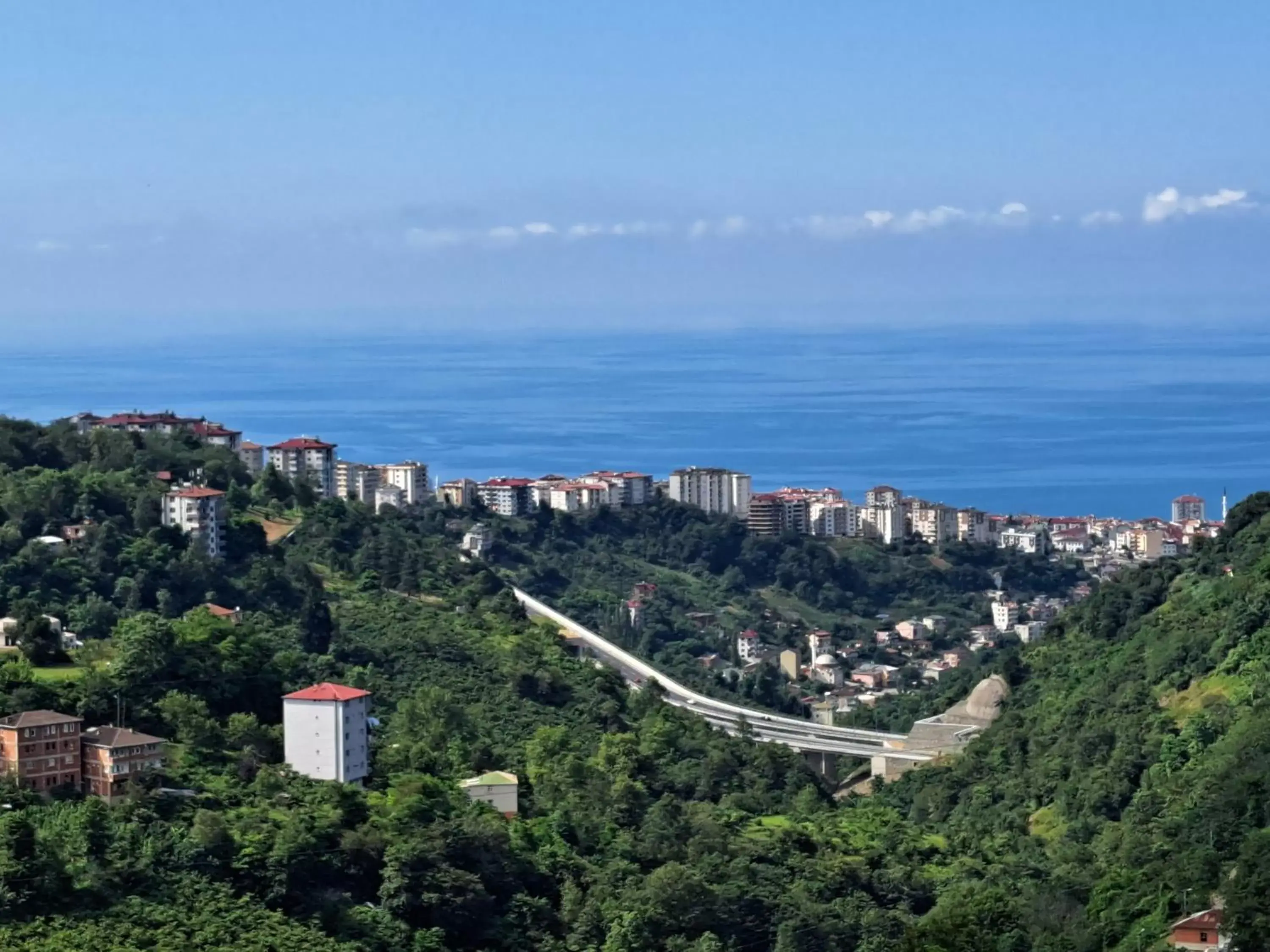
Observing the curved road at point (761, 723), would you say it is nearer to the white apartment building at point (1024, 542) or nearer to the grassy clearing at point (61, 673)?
the grassy clearing at point (61, 673)

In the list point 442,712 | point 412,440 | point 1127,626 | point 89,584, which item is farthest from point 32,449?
point 412,440

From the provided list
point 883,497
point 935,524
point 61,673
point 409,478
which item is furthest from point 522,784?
point 883,497

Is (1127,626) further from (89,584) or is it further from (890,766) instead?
(89,584)

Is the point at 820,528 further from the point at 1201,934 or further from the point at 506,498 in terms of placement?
the point at 1201,934

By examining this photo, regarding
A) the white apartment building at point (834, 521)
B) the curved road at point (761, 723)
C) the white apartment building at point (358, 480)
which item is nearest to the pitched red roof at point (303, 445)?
the white apartment building at point (358, 480)

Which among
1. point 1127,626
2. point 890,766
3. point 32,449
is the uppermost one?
point 32,449

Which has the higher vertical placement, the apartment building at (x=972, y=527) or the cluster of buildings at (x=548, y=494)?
the cluster of buildings at (x=548, y=494)

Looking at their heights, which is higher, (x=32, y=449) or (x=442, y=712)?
(x=32, y=449)
